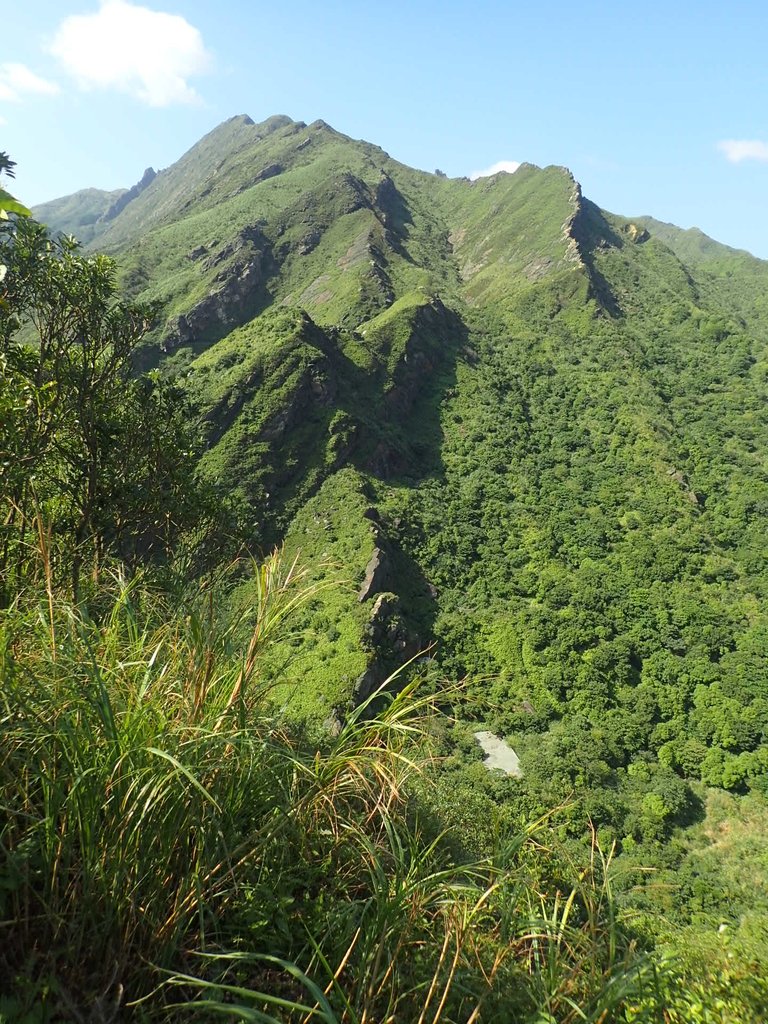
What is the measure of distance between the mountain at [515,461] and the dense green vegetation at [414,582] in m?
0.39

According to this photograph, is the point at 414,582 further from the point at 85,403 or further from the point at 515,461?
the point at 85,403

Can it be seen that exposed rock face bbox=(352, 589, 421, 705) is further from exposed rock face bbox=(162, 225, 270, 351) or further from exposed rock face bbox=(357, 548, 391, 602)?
exposed rock face bbox=(162, 225, 270, 351)

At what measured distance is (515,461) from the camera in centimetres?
6369

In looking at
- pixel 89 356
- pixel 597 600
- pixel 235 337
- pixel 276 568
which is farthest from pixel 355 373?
pixel 276 568

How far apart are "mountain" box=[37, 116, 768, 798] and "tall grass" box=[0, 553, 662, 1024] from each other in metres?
6.47

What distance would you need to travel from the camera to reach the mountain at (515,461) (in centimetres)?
3712

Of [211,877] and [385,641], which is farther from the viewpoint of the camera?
[385,641]

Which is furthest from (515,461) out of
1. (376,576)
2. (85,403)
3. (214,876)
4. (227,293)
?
(214,876)

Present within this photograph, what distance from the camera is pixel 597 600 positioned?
46500 mm

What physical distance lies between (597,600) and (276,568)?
1886 inches

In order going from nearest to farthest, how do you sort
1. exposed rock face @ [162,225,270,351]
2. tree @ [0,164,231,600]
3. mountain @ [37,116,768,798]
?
tree @ [0,164,231,600] → mountain @ [37,116,768,798] → exposed rock face @ [162,225,270,351]

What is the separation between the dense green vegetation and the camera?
252 centimetres

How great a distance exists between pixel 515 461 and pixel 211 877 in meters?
63.9

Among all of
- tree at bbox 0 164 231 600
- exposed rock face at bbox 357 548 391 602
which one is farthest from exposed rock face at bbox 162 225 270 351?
tree at bbox 0 164 231 600
